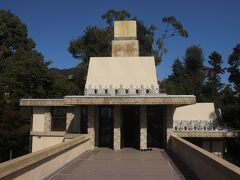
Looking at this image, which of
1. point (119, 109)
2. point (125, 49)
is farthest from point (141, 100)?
point (125, 49)

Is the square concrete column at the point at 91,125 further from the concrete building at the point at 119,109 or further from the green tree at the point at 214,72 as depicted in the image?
the green tree at the point at 214,72

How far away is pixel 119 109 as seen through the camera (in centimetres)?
1634

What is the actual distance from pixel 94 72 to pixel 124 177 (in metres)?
11.9

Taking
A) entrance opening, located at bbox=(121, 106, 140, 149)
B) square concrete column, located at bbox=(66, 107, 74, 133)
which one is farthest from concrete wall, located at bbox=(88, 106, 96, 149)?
square concrete column, located at bbox=(66, 107, 74, 133)

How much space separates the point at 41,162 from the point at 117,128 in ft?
25.6

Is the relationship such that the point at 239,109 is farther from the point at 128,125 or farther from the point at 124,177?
the point at 124,177

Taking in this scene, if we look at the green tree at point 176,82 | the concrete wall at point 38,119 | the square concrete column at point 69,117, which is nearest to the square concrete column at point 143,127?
the square concrete column at point 69,117

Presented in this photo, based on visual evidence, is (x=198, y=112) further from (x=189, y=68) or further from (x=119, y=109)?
(x=189, y=68)

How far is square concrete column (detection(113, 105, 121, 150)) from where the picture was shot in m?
16.0

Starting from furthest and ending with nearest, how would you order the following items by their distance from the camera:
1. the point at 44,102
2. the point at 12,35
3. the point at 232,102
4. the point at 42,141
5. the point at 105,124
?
the point at 12,35 < the point at 232,102 < the point at 42,141 < the point at 44,102 < the point at 105,124

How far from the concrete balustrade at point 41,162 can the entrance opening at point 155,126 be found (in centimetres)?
499

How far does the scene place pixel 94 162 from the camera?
466 inches

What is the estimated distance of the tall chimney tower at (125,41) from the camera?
23.0 m

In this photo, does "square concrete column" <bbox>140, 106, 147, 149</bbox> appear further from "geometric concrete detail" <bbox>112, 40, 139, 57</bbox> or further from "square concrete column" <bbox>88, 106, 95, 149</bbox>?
"geometric concrete detail" <bbox>112, 40, 139, 57</bbox>
